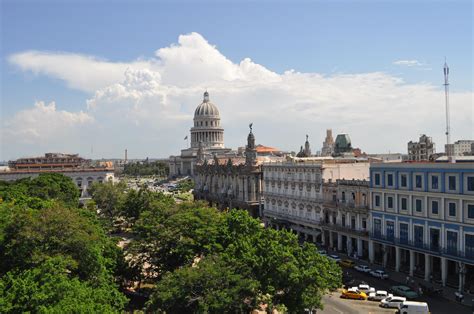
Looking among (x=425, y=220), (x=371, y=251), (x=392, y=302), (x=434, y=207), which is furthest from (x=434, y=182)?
(x=392, y=302)

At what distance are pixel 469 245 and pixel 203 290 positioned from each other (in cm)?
2960

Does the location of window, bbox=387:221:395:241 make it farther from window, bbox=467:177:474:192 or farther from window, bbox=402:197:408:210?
window, bbox=467:177:474:192

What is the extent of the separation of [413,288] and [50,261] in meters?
36.8

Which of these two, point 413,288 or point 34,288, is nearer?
point 34,288

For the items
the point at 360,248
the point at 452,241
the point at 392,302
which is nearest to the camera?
the point at 392,302

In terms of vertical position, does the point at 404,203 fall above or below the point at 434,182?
below

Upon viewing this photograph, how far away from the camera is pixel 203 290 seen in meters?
32.4

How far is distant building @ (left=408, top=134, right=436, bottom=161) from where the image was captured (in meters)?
106

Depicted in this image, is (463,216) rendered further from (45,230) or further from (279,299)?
(45,230)

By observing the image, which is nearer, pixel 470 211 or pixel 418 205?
pixel 470 211

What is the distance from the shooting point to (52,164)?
16950 centimetres

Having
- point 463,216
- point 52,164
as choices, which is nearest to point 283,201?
point 463,216

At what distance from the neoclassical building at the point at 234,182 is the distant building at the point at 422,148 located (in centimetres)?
3748

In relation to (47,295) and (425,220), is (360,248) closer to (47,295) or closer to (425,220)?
(425,220)
